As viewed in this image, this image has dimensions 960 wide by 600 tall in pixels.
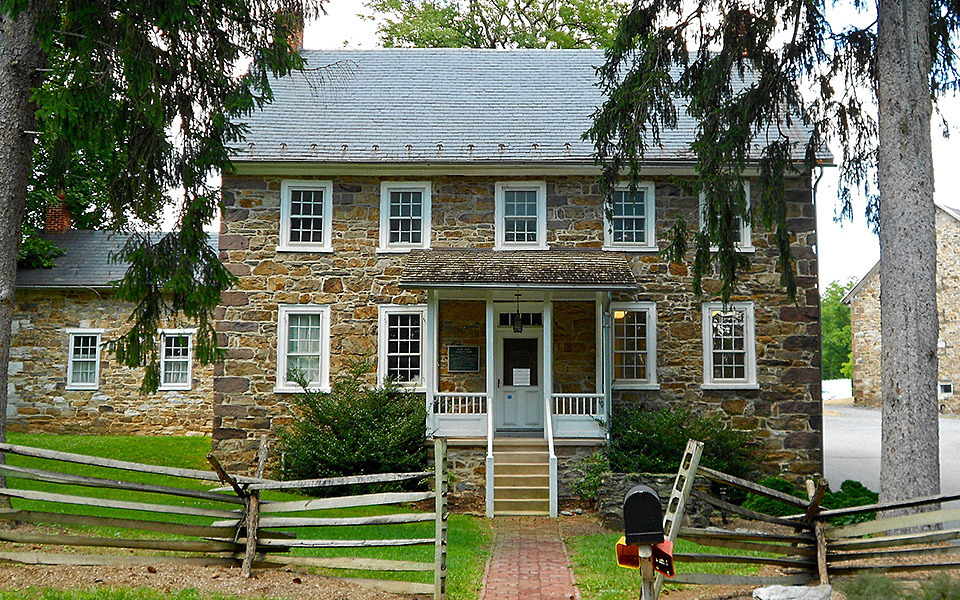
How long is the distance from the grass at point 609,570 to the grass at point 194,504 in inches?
44.1

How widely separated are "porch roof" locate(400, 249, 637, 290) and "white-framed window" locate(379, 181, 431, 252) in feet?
1.60

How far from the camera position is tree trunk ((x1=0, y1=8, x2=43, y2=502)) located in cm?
993

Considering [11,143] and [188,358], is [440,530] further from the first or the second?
[188,358]

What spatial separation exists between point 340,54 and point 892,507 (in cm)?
1636

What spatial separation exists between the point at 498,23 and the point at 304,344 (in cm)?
1719

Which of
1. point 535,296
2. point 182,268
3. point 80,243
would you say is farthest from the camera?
point 80,243

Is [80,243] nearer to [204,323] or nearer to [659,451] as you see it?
[204,323]

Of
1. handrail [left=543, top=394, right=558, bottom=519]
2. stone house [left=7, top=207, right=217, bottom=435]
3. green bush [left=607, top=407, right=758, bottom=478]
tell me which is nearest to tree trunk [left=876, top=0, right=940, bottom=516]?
green bush [left=607, top=407, right=758, bottom=478]

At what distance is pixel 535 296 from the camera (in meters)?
15.8

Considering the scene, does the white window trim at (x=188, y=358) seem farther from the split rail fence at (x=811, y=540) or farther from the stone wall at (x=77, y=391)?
the split rail fence at (x=811, y=540)

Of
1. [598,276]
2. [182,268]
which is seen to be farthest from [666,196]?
[182,268]

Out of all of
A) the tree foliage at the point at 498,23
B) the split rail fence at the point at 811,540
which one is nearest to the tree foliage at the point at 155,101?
the split rail fence at the point at 811,540

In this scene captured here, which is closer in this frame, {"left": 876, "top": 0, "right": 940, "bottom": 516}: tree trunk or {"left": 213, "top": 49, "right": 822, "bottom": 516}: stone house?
{"left": 876, "top": 0, "right": 940, "bottom": 516}: tree trunk

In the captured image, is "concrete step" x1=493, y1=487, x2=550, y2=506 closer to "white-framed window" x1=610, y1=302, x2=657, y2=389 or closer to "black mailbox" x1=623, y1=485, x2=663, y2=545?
"white-framed window" x1=610, y1=302, x2=657, y2=389
